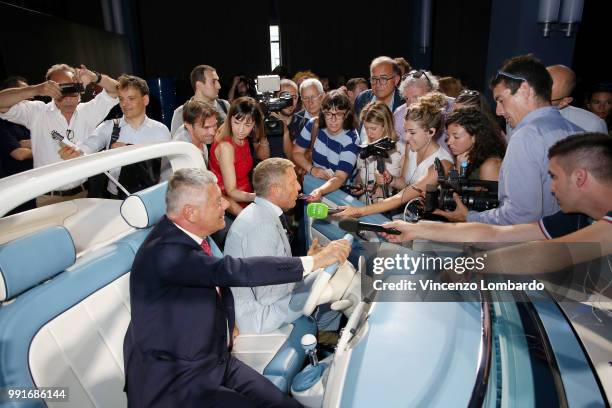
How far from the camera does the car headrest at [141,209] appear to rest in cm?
178

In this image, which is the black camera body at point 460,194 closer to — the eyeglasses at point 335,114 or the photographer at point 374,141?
the photographer at point 374,141

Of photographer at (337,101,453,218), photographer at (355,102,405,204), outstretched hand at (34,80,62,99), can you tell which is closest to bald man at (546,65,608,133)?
photographer at (337,101,453,218)

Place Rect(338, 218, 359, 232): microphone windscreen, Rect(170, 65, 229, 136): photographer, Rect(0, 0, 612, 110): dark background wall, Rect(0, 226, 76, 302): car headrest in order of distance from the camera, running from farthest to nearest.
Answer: Rect(0, 0, 612, 110): dark background wall
Rect(170, 65, 229, 136): photographer
Rect(338, 218, 359, 232): microphone windscreen
Rect(0, 226, 76, 302): car headrest

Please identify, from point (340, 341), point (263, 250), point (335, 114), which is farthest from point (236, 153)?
point (340, 341)

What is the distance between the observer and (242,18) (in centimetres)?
1019

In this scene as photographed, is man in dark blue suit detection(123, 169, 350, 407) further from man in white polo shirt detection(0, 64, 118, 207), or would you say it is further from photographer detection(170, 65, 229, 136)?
photographer detection(170, 65, 229, 136)

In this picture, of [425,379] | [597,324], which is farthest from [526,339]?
[425,379]

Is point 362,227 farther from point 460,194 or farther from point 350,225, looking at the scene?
point 460,194

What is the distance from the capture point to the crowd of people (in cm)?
154

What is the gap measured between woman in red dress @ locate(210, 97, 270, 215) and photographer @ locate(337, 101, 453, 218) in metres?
0.87

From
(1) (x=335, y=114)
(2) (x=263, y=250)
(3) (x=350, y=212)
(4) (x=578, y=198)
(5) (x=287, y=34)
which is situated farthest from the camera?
(5) (x=287, y=34)

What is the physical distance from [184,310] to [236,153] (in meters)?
1.68

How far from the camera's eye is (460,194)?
6.46ft

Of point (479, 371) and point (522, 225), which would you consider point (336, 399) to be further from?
point (522, 225)
